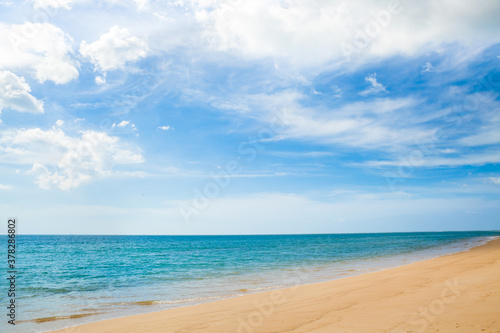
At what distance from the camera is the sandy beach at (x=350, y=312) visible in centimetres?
733

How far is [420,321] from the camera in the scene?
7438 millimetres

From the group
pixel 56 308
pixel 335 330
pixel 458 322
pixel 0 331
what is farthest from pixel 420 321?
pixel 56 308

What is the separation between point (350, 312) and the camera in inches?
348

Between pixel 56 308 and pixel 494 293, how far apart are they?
17354 millimetres

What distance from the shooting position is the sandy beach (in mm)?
7332

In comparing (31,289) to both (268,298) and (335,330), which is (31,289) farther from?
(335,330)

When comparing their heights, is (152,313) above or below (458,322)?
below

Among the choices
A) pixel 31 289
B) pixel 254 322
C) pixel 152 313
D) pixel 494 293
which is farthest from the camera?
pixel 31 289

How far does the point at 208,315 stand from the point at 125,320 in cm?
307

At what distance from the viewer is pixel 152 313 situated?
438 inches

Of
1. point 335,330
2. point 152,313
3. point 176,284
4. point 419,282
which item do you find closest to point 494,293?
point 419,282

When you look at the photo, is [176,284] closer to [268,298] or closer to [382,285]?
[268,298]

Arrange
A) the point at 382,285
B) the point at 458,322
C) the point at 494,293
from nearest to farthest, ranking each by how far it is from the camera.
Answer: the point at 458,322, the point at 494,293, the point at 382,285

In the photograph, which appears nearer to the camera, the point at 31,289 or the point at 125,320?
the point at 125,320
